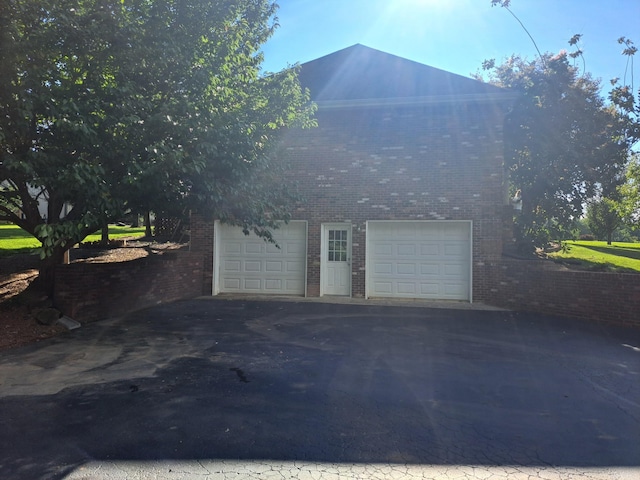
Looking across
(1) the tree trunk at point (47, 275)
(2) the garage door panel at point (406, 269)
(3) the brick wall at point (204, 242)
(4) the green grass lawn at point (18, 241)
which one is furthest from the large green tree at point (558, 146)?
(4) the green grass lawn at point (18, 241)

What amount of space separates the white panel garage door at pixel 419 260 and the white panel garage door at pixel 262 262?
2122mm

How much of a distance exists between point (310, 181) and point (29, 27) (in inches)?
291

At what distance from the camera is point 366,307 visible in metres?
10.4

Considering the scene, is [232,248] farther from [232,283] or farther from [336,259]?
[336,259]

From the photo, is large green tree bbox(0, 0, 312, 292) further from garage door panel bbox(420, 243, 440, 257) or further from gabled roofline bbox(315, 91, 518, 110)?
garage door panel bbox(420, 243, 440, 257)

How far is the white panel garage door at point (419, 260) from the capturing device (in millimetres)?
11367

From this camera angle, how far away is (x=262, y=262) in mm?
12516

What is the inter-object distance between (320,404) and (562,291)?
24.9ft

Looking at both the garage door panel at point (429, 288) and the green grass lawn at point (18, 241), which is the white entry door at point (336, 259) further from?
the green grass lawn at point (18, 241)

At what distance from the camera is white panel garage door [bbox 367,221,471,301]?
11.4 meters

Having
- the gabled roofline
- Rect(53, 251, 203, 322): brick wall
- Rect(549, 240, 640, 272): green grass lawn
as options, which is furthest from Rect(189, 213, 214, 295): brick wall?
Rect(549, 240, 640, 272): green grass lawn

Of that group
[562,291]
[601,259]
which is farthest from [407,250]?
[601,259]

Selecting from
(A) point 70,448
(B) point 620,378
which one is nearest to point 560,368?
(B) point 620,378

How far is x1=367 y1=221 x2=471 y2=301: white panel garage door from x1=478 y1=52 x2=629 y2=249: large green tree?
429cm
